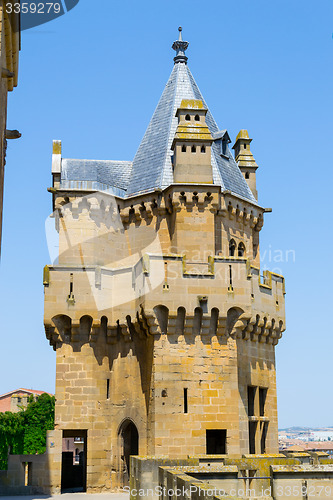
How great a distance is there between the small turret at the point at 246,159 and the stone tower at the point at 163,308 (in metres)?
1.45

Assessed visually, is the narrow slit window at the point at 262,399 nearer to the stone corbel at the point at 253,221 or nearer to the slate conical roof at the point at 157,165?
the stone corbel at the point at 253,221

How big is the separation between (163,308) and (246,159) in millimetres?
12801

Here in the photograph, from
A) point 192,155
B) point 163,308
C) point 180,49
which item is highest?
point 180,49

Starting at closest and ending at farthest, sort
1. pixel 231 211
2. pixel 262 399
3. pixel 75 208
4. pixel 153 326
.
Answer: pixel 153 326 → pixel 262 399 → pixel 231 211 → pixel 75 208

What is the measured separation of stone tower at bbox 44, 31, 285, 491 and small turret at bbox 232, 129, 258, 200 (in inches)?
57.0

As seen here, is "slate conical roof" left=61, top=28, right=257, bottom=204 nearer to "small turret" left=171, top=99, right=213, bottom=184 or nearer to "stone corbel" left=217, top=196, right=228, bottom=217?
"stone corbel" left=217, top=196, right=228, bottom=217

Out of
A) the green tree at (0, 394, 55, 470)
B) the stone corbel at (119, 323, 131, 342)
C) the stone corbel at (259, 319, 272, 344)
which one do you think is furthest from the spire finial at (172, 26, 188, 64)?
the green tree at (0, 394, 55, 470)

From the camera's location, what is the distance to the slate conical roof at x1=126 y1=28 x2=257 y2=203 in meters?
32.8

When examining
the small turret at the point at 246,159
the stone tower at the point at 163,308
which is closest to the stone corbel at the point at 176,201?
the stone tower at the point at 163,308

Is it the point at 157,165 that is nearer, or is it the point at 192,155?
the point at 192,155

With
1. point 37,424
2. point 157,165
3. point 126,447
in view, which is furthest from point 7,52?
point 37,424

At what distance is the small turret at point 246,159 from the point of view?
36.3 meters

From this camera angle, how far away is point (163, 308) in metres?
27.5

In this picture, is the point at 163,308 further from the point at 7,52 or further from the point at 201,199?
the point at 7,52
